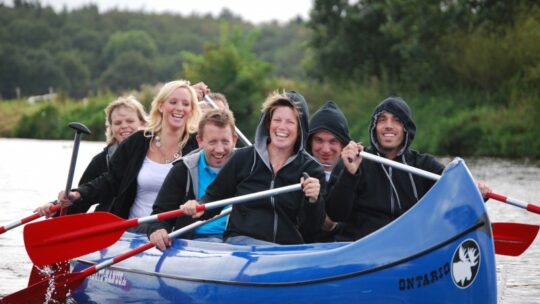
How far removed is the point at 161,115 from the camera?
809 centimetres

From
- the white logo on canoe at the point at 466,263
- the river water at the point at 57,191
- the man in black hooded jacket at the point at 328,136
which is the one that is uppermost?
the man in black hooded jacket at the point at 328,136

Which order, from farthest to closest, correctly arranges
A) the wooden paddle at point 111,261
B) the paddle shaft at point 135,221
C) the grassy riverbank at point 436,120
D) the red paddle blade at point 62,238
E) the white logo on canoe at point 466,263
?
the grassy riverbank at point 436,120, the red paddle blade at point 62,238, the wooden paddle at point 111,261, the paddle shaft at point 135,221, the white logo on canoe at point 466,263

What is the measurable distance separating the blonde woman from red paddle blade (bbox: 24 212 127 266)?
26.1 inches

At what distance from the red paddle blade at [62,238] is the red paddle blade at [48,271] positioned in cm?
54

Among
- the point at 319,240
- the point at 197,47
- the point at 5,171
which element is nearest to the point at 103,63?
the point at 197,47

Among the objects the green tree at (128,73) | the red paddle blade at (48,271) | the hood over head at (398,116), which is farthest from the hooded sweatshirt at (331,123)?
the green tree at (128,73)

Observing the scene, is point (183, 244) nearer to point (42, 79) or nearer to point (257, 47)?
point (42, 79)

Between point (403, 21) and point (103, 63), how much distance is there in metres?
60.3

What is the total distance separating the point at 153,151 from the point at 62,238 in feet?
3.26

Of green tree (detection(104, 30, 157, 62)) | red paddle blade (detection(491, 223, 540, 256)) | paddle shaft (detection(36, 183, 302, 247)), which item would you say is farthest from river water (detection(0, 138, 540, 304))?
green tree (detection(104, 30, 157, 62))

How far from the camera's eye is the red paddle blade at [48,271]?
8.02 metres

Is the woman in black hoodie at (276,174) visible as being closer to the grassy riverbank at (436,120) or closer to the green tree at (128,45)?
the grassy riverbank at (436,120)

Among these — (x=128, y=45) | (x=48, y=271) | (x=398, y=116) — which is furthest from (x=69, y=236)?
(x=128, y=45)

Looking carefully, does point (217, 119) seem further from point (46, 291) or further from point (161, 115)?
point (46, 291)
